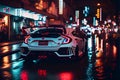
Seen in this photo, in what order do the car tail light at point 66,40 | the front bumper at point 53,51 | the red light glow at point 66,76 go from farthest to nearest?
the car tail light at point 66,40 → the front bumper at point 53,51 → the red light glow at point 66,76

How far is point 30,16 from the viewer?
45344mm

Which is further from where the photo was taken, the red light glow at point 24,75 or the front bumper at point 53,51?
the front bumper at point 53,51

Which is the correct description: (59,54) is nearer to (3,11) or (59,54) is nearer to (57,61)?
(57,61)

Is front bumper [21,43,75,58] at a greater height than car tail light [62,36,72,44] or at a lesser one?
lesser

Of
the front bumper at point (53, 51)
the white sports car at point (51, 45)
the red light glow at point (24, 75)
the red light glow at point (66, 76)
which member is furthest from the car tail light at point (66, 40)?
the red light glow at point (24, 75)

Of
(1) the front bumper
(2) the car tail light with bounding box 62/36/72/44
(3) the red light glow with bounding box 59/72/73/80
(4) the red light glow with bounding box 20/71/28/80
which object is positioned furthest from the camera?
(2) the car tail light with bounding box 62/36/72/44

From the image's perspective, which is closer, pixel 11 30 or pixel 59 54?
pixel 59 54

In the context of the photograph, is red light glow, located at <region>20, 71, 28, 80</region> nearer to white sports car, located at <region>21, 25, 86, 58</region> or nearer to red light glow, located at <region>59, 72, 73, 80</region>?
red light glow, located at <region>59, 72, 73, 80</region>

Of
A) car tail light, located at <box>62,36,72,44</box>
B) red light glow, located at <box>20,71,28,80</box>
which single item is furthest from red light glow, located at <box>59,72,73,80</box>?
car tail light, located at <box>62,36,72,44</box>

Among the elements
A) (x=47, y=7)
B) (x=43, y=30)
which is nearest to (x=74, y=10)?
(x=47, y=7)

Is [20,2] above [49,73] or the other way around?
above

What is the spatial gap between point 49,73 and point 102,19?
115 m

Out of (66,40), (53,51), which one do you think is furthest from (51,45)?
(66,40)

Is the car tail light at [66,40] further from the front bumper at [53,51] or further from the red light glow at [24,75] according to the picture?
the red light glow at [24,75]
